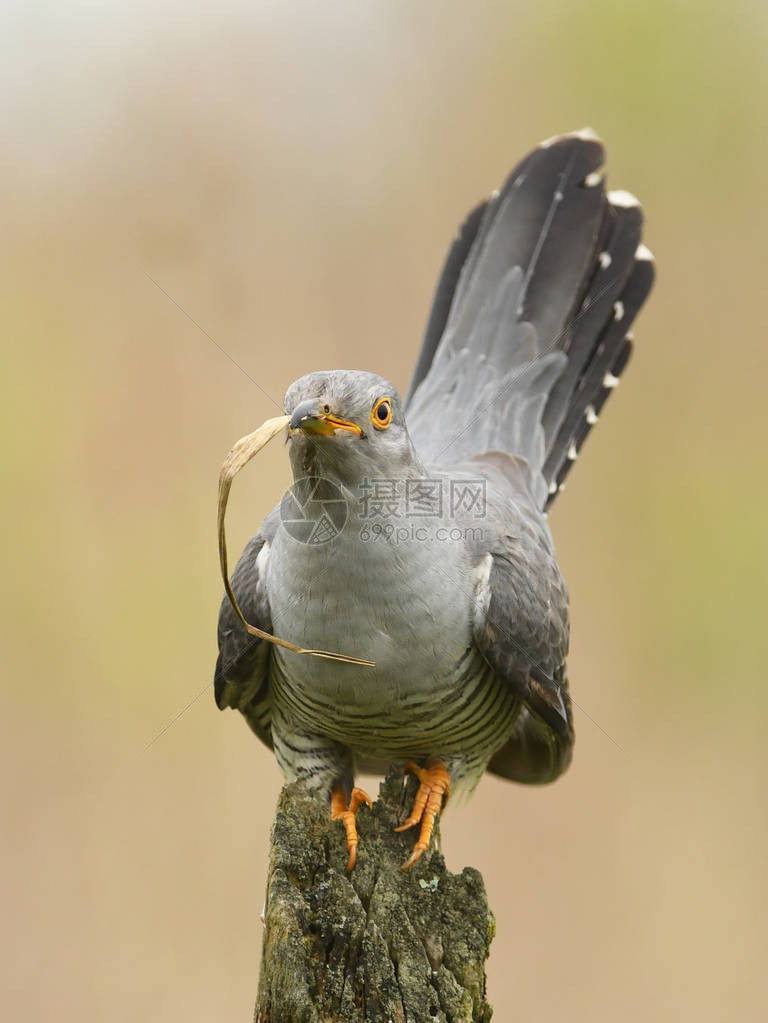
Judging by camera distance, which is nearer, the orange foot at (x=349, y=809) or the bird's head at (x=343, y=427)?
the bird's head at (x=343, y=427)

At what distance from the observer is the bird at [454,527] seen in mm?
2438

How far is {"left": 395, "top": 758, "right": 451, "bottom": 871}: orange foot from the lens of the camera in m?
2.65

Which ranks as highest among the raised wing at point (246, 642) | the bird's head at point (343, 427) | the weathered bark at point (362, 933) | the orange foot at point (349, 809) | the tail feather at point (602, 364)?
the tail feather at point (602, 364)

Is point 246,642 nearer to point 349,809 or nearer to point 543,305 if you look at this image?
point 349,809

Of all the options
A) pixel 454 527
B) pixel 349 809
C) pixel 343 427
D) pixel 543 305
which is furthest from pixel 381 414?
pixel 543 305

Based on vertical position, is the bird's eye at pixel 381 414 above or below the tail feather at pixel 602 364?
below

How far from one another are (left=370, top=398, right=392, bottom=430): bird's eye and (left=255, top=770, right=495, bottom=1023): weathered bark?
2.75 feet

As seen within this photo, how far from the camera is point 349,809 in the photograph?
9.05 ft

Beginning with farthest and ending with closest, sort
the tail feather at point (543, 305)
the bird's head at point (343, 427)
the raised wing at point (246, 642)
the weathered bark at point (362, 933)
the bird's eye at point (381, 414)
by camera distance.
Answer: the tail feather at point (543, 305)
the raised wing at point (246, 642)
the bird's eye at point (381, 414)
the bird's head at point (343, 427)
the weathered bark at point (362, 933)

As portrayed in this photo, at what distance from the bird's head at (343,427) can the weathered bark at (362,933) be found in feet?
2.42

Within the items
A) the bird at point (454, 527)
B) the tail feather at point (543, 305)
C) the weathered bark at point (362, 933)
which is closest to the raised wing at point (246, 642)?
the bird at point (454, 527)

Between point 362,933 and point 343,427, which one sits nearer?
point 362,933

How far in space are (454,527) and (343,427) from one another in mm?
527

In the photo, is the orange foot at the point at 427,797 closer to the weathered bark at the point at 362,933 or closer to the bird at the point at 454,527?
the bird at the point at 454,527
